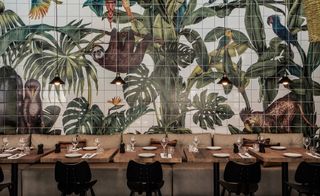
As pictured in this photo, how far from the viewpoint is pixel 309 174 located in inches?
148

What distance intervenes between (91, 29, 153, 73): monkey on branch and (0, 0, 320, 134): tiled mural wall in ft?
0.06

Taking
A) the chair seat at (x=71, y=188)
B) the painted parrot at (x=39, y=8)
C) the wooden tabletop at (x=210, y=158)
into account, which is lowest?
the chair seat at (x=71, y=188)

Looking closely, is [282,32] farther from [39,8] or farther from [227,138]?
[39,8]

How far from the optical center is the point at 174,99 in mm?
6031

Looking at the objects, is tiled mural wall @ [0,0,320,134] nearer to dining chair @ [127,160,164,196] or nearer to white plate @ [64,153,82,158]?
white plate @ [64,153,82,158]

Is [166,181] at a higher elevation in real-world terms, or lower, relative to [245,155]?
lower

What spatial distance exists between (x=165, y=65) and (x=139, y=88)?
0.65 m

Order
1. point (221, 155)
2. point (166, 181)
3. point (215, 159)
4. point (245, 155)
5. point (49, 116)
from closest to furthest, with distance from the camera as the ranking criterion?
1. point (215, 159)
2. point (221, 155)
3. point (245, 155)
4. point (166, 181)
5. point (49, 116)

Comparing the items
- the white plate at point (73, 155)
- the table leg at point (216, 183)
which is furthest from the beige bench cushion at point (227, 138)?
the white plate at point (73, 155)

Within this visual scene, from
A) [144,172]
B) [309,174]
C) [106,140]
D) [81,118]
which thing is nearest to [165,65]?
[106,140]

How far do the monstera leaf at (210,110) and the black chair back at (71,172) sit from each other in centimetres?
271

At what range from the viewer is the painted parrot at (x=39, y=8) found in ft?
19.7

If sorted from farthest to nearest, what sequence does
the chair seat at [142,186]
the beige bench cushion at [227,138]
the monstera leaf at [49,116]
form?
the monstera leaf at [49,116] → the beige bench cushion at [227,138] → the chair seat at [142,186]

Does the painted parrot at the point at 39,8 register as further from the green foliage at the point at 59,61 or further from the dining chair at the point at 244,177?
the dining chair at the point at 244,177
